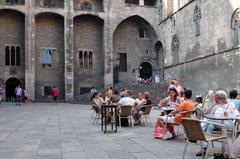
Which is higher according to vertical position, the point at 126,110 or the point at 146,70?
the point at 146,70

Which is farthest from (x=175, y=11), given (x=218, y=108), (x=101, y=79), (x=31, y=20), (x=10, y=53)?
(x=218, y=108)

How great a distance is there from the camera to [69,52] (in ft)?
119

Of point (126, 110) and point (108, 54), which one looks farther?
point (108, 54)

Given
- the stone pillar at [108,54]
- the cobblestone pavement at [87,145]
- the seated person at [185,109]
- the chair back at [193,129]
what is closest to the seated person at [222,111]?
the cobblestone pavement at [87,145]

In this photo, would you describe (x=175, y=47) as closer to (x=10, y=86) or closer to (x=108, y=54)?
(x=108, y=54)

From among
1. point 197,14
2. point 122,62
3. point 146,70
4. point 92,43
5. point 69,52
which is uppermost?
point 197,14

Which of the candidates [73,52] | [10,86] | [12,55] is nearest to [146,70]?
[73,52]

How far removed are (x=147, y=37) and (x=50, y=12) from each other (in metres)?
10.7

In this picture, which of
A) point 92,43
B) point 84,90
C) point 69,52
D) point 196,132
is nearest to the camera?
point 196,132

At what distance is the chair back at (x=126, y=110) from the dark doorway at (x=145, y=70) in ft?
92.2

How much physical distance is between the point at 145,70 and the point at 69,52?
351 inches

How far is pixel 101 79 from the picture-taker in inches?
1515

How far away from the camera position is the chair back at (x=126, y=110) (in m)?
12.4

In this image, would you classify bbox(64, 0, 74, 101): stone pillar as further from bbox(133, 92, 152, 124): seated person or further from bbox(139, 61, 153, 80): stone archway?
bbox(133, 92, 152, 124): seated person
